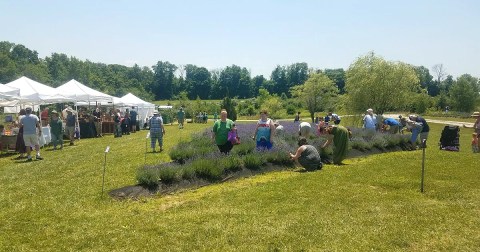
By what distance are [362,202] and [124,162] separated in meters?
7.98

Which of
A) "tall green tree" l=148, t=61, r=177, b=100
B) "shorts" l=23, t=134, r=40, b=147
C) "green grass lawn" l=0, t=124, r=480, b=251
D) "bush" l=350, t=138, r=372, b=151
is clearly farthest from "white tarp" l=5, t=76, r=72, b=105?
"tall green tree" l=148, t=61, r=177, b=100

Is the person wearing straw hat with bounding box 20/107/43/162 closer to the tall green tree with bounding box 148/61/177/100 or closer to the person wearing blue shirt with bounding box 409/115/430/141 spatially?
the person wearing blue shirt with bounding box 409/115/430/141

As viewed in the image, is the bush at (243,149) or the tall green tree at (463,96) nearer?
the bush at (243,149)

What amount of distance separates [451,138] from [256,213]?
12.8 metres

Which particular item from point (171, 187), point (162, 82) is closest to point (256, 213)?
point (171, 187)

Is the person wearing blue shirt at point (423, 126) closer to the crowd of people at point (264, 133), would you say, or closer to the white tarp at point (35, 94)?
the crowd of people at point (264, 133)

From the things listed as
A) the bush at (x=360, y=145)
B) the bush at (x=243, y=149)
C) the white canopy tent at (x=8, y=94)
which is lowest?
the bush at (x=360, y=145)

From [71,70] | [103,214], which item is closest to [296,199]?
[103,214]

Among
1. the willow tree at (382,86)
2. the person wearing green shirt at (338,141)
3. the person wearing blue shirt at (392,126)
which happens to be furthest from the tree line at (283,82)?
the person wearing green shirt at (338,141)

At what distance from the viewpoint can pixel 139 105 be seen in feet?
107

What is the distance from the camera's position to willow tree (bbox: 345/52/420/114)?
116 ft

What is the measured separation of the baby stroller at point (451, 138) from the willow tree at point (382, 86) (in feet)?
65.0

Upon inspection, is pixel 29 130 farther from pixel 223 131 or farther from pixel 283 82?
pixel 283 82

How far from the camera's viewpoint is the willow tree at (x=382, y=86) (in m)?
35.3
